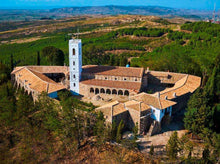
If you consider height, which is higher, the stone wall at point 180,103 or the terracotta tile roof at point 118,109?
the terracotta tile roof at point 118,109

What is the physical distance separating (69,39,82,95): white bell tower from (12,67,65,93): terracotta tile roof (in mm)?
3741

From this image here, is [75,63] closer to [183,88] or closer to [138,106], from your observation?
[138,106]

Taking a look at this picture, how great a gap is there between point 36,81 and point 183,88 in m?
26.9

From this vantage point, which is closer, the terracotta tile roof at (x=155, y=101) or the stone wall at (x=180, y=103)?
the terracotta tile roof at (x=155, y=101)

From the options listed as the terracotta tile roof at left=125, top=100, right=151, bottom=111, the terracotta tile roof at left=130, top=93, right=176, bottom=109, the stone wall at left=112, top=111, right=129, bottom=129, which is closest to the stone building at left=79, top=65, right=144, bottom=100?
the terracotta tile roof at left=130, top=93, right=176, bottom=109

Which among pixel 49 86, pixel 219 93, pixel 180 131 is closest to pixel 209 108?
pixel 180 131

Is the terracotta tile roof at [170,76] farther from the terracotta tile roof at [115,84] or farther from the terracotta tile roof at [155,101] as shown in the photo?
the terracotta tile roof at [155,101]

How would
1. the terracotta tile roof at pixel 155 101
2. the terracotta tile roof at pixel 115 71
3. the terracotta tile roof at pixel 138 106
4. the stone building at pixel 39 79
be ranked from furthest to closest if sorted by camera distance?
the terracotta tile roof at pixel 115 71
the stone building at pixel 39 79
the terracotta tile roof at pixel 155 101
the terracotta tile roof at pixel 138 106

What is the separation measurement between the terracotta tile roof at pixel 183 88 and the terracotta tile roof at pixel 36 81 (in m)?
18.3

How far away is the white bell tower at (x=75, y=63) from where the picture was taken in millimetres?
43531

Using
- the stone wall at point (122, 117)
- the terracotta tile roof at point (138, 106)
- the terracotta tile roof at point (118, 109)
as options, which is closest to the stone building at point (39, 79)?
the terracotta tile roof at point (118, 109)

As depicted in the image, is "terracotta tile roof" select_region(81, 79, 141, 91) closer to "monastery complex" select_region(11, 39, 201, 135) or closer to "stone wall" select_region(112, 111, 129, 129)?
"monastery complex" select_region(11, 39, 201, 135)

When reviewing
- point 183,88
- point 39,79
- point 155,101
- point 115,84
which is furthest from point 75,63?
point 183,88

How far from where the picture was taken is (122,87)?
42969 millimetres
